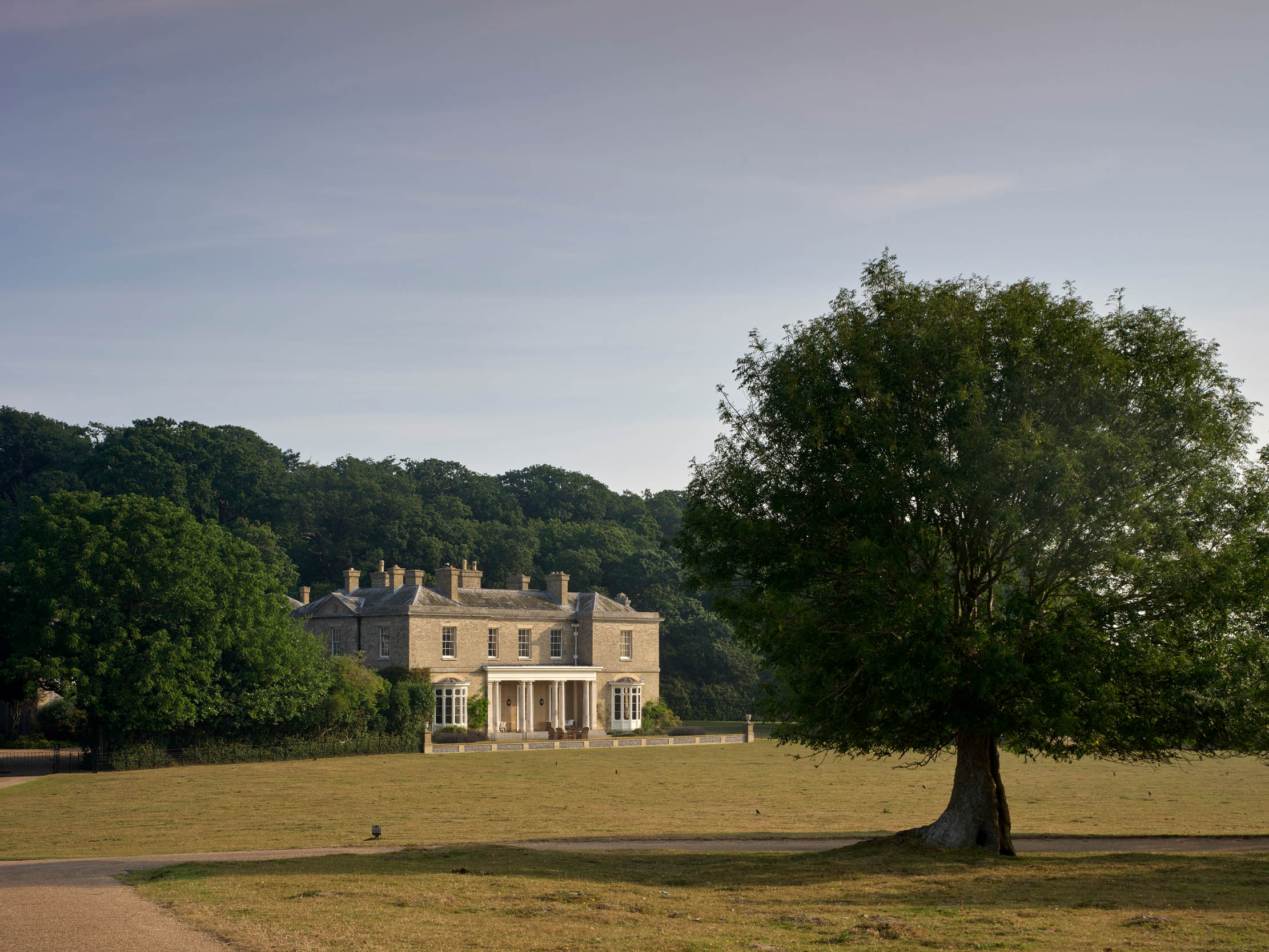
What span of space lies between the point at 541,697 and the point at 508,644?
3.73 m

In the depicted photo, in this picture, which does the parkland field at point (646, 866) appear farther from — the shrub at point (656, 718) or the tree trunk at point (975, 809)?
the shrub at point (656, 718)

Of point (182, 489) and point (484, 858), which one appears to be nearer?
point (484, 858)

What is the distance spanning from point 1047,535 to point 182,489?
78.4 meters

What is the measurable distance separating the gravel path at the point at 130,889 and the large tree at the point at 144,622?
21.8m

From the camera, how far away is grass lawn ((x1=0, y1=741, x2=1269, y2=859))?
23266 mm

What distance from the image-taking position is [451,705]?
5659 cm

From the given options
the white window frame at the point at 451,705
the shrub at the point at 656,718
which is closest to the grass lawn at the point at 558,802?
the white window frame at the point at 451,705

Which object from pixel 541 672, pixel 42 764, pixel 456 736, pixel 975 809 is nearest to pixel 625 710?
pixel 541 672

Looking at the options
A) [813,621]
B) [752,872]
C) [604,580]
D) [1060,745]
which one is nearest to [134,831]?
[752,872]

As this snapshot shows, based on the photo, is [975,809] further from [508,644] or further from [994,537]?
[508,644]

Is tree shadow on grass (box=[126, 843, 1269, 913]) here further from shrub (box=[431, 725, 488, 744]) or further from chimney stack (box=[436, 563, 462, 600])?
chimney stack (box=[436, 563, 462, 600])

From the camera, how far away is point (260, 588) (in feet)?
145

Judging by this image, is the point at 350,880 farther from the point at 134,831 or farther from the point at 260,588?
the point at 260,588

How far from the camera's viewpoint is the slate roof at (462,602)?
191ft
